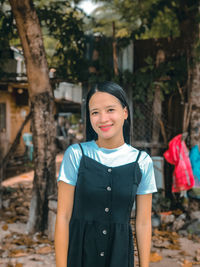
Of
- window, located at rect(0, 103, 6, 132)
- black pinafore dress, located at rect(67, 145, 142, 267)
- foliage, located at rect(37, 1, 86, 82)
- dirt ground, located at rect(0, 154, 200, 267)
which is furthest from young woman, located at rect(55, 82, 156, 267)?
window, located at rect(0, 103, 6, 132)

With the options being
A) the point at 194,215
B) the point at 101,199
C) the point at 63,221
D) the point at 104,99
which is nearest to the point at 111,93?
the point at 104,99

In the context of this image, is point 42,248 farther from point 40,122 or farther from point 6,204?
point 6,204

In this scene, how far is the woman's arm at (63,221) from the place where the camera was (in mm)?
1645

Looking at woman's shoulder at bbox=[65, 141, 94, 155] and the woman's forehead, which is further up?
the woman's forehead

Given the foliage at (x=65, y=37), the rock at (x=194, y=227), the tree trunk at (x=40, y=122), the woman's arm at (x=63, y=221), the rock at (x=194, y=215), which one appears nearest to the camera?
the woman's arm at (x=63, y=221)

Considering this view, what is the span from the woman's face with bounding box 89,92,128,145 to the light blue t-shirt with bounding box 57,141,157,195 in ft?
0.33

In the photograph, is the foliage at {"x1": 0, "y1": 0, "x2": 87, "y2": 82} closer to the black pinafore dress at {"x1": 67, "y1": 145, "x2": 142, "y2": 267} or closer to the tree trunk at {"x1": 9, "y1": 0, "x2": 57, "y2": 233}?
the tree trunk at {"x1": 9, "y1": 0, "x2": 57, "y2": 233}

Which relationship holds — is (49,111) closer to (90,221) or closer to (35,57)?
(35,57)

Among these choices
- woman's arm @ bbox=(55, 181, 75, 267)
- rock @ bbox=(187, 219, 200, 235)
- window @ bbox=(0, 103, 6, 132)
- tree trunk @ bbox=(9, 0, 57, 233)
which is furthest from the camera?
window @ bbox=(0, 103, 6, 132)

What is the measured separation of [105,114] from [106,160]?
28 centimetres

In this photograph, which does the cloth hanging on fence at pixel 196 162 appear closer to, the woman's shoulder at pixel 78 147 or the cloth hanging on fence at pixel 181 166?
the cloth hanging on fence at pixel 181 166

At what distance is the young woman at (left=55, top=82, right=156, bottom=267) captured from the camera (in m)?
1.67

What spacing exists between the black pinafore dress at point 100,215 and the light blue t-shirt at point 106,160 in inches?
1.4

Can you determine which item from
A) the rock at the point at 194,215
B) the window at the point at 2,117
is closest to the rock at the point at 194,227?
the rock at the point at 194,215
